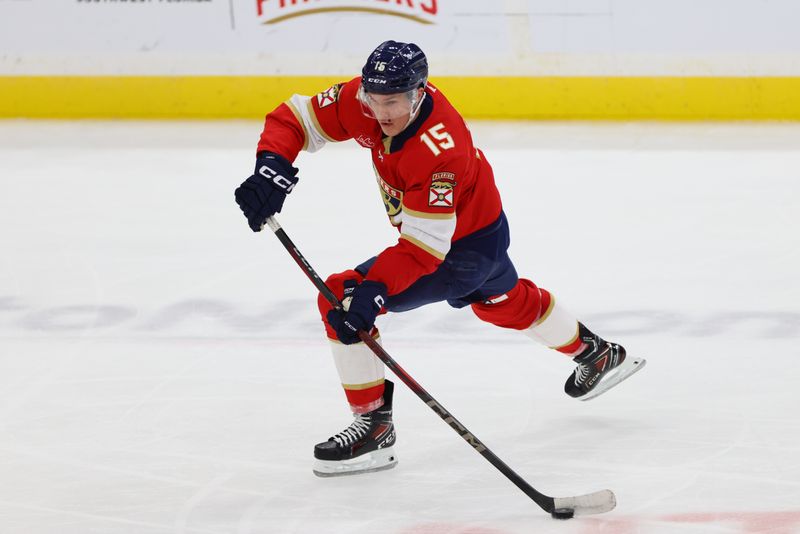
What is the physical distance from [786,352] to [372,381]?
1.41 m

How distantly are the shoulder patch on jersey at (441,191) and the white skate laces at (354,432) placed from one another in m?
0.64

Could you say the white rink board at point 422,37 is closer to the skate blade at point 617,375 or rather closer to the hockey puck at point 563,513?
the skate blade at point 617,375

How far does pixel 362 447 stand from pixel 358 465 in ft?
0.14

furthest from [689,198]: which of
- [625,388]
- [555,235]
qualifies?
[625,388]

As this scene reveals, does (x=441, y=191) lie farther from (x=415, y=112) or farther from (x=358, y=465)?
(x=358, y=465)

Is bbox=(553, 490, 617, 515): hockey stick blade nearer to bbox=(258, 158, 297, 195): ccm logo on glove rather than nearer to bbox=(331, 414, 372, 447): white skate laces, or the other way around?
bbox=(331, 414, 372, 447): white skate laces

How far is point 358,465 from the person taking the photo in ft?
8.99

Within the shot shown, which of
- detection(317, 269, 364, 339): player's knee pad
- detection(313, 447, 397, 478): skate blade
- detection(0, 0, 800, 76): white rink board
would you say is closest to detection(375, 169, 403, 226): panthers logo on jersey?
detection(317, 269, 364, 339): player's knee pad

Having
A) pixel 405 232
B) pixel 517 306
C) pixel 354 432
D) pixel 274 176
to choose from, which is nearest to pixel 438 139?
pixel 405 232

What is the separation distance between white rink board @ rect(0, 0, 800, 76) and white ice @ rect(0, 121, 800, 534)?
62 cm

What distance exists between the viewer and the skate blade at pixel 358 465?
2.72 meters

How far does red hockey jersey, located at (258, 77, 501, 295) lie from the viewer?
2.48m

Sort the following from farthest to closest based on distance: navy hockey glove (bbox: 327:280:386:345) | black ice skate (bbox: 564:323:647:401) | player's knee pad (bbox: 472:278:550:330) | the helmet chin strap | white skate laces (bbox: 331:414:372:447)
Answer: black ice skate (bbox: 564:323:647:401) → player's knee pad (bbox: 472:278:550:330) → white skate laces (bbox: 331:414:372:447) → the helmet chin strap → navy hockey glove (bbox: 327:280:386:345)

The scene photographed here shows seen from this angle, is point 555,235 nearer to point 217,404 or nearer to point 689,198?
point 689,198
